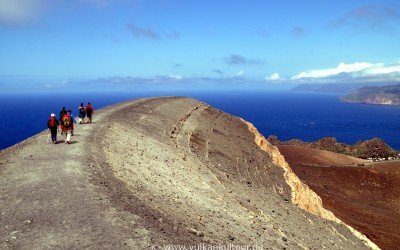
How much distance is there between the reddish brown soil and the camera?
35.7m

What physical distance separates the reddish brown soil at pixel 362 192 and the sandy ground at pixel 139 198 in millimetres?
10448

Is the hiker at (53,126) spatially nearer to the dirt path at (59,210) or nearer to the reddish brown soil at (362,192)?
the dirt path at (59,210)

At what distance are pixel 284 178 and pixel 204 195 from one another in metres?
16.7

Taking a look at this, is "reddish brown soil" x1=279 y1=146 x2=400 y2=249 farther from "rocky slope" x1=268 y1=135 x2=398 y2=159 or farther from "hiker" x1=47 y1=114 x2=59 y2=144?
"hiker" x1=47 y1=114 x2=59 y2=144

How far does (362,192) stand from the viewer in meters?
49.7

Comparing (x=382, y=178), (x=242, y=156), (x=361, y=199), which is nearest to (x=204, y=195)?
(x=242, y=156)

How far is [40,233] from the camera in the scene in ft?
35.4

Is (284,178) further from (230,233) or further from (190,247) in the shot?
(190,247)

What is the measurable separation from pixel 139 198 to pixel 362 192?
42.2m

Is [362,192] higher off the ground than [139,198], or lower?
lower

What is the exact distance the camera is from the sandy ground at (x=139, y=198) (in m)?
11.2

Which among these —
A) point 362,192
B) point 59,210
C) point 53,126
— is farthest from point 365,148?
point 59,210

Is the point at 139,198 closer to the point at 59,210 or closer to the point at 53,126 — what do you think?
the point at 59,210

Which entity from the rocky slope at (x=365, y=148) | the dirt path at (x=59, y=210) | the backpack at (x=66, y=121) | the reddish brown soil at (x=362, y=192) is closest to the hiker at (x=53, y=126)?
the backpack at (x=66, y=121)
